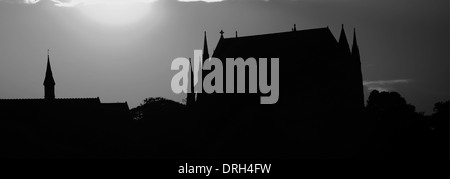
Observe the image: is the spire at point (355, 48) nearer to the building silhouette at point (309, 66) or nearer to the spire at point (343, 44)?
the building silhouette at point (309, 66)

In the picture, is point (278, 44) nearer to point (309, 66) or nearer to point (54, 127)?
point (309, 66)

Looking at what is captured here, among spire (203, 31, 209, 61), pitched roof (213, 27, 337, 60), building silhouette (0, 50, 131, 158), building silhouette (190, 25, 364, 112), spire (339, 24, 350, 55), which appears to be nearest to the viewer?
building silhouette (0, 50, 131, 158)

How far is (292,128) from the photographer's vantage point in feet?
288

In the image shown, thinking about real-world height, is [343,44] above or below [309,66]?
above

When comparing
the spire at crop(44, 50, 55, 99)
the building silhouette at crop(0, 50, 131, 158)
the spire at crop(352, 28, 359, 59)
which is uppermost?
the spire at crop(352, 28, 359, 59)

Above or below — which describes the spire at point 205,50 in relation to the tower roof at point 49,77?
above

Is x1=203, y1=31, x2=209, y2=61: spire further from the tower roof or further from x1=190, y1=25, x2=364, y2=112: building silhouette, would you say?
the tower roof

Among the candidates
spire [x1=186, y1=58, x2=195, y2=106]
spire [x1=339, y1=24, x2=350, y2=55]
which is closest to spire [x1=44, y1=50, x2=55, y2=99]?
spire [x1=186, y1=58, x2=195, y2=106]

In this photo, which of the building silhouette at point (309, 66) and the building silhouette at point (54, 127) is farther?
the building silhouette at point (309, 66)

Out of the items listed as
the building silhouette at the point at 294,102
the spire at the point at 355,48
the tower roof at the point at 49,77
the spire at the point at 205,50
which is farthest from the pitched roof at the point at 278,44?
the tower roof at the point at 49,77

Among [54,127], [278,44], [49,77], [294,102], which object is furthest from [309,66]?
[49,77]

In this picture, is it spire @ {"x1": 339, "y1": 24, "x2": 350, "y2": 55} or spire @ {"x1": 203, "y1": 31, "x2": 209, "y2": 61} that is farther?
spire @ {"x1": 203, "y1": 31, "x2": 209, "y2": 61}
